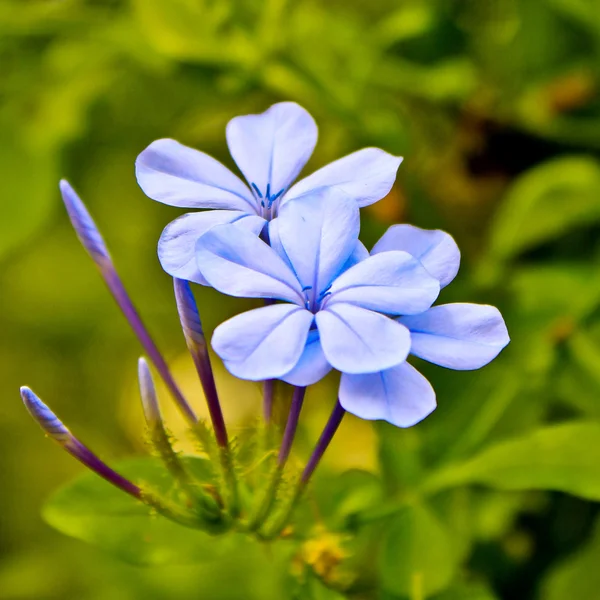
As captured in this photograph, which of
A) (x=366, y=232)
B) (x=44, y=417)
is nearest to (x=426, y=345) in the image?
(x=44, y=417)

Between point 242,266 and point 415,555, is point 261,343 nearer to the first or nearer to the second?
point 242,266

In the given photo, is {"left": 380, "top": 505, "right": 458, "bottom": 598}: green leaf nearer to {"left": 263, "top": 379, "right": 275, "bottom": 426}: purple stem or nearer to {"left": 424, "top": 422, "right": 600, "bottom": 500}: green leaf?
{"left": 424, "top": 422, "right": 600, "bottom": 500}: green leaf

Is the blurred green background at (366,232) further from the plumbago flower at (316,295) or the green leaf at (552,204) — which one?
the plumbago flower at (316,295)

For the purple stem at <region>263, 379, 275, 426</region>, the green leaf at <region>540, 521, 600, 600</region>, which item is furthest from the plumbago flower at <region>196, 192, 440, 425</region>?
the green leaf at <region>540, 521, 600, 600</region>

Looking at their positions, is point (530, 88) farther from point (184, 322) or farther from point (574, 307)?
point (184, 322)

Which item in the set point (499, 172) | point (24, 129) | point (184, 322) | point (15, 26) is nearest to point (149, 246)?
point (24, 129)

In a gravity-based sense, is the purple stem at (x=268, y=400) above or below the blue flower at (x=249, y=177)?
below

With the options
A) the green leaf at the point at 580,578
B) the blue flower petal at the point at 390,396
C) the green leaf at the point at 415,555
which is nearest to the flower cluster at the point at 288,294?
the blue flower petal at the point at 390,396
